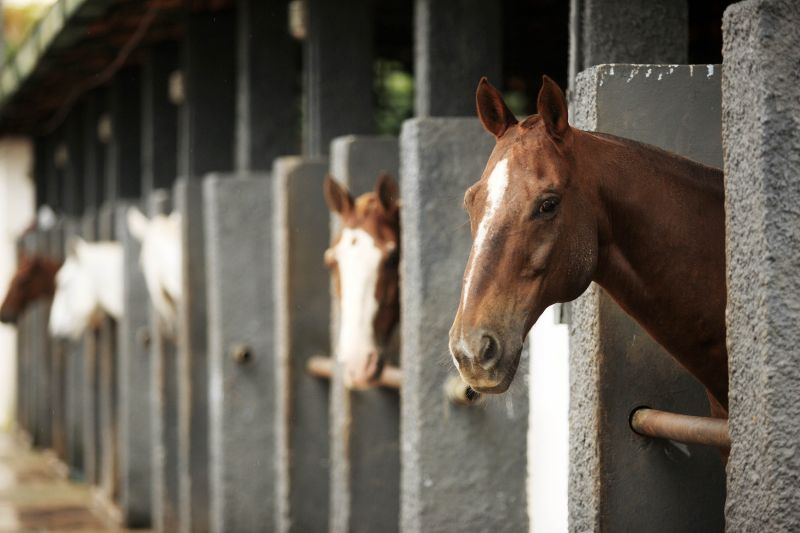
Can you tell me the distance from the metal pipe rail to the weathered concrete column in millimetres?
1490

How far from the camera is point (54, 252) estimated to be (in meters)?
12.6

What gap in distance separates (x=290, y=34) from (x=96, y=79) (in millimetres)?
3758

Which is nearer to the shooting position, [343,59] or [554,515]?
[554,515]

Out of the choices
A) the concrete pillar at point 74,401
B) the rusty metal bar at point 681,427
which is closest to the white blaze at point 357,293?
the rusty metal bar at point 681,427

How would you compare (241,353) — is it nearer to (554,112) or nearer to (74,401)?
(554,112)

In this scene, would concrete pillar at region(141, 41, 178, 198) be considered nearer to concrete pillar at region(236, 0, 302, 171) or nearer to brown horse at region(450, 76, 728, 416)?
concrete pillar at region(236, 0, 302, 171)

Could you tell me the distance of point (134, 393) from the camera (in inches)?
351

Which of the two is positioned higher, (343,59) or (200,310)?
(343,59)

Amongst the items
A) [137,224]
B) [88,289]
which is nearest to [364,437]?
[137,224]

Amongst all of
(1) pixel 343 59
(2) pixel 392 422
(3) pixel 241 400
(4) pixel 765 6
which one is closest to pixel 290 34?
(1) pixel 343 59

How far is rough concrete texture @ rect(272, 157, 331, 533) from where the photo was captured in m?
5.79

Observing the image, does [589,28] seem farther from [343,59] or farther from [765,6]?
[343,59]

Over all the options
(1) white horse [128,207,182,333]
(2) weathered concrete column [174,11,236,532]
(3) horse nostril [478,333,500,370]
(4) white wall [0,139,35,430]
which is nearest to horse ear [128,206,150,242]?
(1) white horse [128,207,182,333]

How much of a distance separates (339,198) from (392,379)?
0.65 meters
